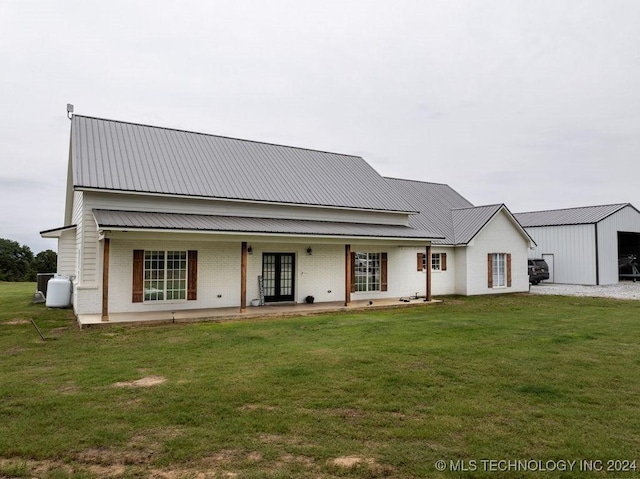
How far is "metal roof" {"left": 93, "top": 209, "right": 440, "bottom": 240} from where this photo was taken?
12625 mm

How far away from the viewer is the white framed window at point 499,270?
21.9m

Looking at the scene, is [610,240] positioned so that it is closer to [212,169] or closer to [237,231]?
[212,169]

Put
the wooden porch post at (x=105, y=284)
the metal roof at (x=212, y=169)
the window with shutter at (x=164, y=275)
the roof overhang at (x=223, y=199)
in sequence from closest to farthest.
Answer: the wooden porch post at (x=105, y=284)
the roof overhang at (x=223, y=199)
the window with shutter at (x=164, y=275)
the metal roof at (x=212, y=169)

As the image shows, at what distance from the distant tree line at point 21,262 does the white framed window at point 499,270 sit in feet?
112

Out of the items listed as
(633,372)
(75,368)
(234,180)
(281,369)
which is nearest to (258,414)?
(281,369)

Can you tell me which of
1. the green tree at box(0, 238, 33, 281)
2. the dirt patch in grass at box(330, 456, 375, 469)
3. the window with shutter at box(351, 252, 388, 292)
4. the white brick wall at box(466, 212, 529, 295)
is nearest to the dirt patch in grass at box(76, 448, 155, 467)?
the dirt patch in grass at box(330, 456, 375, 469)

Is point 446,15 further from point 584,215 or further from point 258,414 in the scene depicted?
point 584,215

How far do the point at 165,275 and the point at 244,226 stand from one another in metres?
2.90

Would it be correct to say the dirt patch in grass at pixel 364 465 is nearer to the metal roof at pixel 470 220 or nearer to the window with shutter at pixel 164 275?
the window with shutter at pixel 164 275

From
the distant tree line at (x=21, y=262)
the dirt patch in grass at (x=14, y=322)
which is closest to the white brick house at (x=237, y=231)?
the dirt patch in grass at (x=14, y=322)

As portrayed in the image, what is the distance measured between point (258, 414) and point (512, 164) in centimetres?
2723

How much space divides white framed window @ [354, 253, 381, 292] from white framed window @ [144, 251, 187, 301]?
274 inches

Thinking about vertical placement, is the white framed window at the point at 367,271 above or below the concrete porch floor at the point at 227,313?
above

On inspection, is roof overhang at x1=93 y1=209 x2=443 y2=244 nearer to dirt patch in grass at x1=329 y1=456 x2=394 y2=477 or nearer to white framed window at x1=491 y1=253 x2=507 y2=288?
white framed window at x1=491 y1=253 x2=507 y2=288
